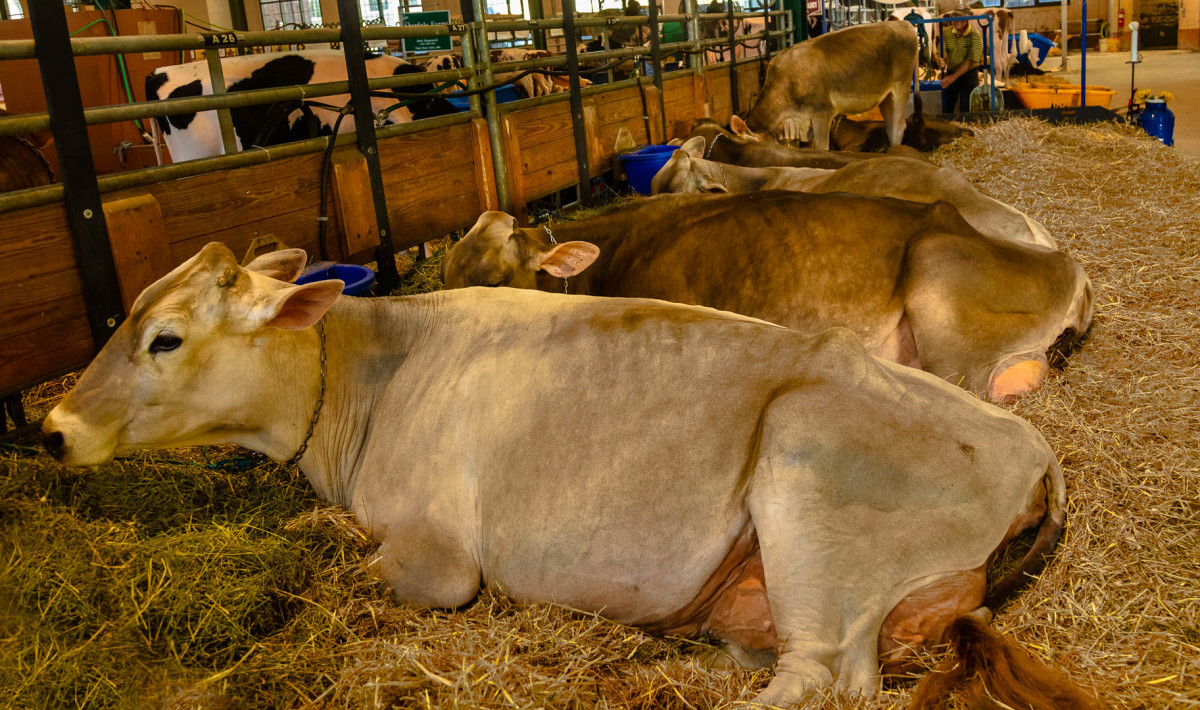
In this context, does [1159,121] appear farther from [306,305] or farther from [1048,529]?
[306,305]

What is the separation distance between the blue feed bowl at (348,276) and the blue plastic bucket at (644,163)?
13.4 feet

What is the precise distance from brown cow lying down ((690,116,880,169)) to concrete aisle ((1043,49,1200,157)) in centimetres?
495

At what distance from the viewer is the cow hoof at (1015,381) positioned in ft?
13.6

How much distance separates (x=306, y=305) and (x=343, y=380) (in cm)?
36

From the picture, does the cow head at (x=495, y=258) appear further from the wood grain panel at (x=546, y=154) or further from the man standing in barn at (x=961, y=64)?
the man standing in barn at (x=961, y=64)

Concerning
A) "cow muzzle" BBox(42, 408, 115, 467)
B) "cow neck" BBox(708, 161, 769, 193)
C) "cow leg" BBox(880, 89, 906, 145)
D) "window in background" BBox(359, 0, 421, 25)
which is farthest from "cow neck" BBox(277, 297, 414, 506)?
"window in background" BBox(359, 0, 421, 25)

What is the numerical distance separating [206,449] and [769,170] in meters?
5.38

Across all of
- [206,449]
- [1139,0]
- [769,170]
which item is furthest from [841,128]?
[1139,0]

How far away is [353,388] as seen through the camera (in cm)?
330

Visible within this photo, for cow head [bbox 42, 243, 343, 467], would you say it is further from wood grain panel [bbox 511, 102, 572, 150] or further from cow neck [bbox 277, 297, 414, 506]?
wood grain panel [bbox 511, 102, 572, 150]

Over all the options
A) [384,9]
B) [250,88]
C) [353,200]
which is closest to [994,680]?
[353,200]

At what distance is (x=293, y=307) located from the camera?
3010 millimetres

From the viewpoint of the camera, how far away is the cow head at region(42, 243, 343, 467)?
2.92 m

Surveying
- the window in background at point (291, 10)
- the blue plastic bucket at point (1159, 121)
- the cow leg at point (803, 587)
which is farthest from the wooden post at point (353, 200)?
the window in background at point (291, 10)
